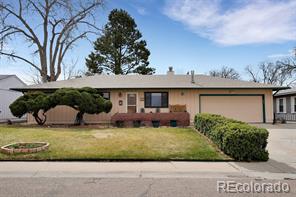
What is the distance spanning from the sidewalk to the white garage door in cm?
1127

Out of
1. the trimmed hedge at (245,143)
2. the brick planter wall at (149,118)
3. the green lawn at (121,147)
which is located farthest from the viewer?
the brick planter wall at (149,118)

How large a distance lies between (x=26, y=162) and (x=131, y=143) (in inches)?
133

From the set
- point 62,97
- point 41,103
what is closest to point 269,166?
point 62,97

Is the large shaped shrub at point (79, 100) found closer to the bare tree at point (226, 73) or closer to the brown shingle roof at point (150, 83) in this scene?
the brown shingle roof at point (150, 83)

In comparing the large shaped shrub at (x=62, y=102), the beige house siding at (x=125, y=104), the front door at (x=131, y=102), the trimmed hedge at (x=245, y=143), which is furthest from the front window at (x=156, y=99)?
the trimmed hedge at (x=245, y=143)

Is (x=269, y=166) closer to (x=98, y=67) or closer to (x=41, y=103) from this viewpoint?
(x=41, y=103)

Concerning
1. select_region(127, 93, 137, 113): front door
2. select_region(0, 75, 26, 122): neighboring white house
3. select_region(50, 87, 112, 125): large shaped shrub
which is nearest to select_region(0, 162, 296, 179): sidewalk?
select_region(50, 87, 112, 125): large shaped shrub

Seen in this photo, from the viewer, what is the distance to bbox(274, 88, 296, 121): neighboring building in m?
22.5

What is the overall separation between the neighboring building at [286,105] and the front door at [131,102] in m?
11.7

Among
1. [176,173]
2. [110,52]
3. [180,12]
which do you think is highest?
[110,52]

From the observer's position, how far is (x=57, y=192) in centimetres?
476

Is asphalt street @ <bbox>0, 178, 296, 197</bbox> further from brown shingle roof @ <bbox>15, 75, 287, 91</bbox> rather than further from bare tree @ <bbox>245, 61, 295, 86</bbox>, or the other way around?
bare tree @ <bbox>245, 61, 295, 86</bbox>

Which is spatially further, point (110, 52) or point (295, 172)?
point (110, 52)

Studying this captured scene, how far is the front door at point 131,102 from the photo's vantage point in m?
18.2
